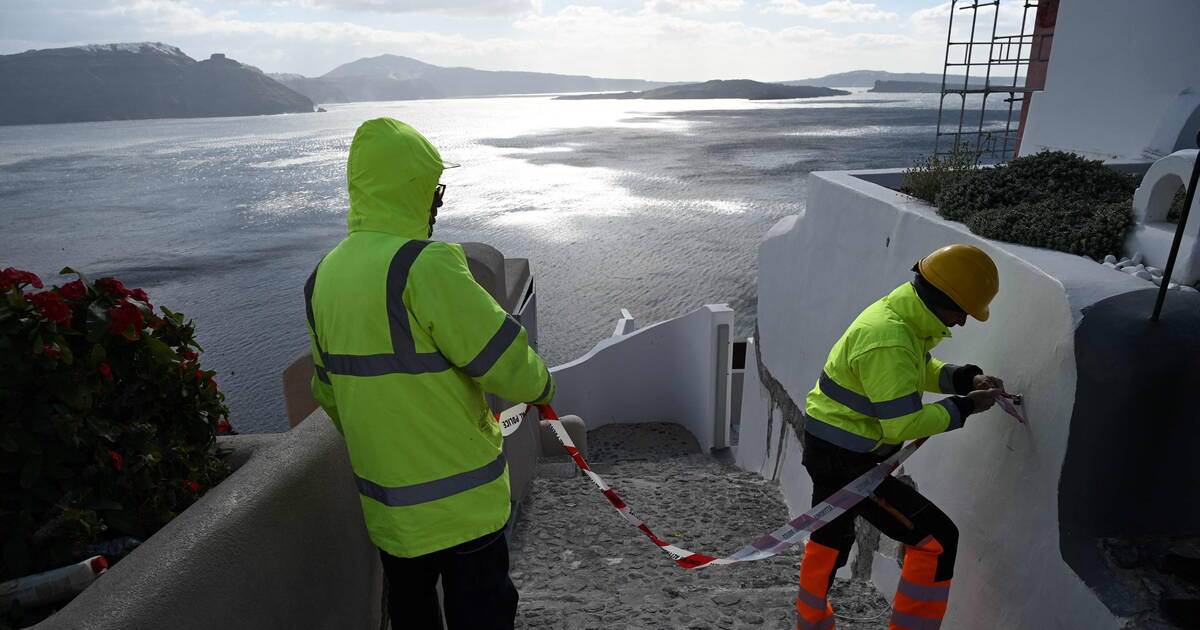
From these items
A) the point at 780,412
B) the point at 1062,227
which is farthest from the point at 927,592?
the point at 780,412

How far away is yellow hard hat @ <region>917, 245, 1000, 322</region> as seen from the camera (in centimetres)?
302

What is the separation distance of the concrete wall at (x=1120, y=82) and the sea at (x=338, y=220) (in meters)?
45.8

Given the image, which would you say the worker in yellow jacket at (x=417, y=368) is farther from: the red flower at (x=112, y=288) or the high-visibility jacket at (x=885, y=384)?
the high-visibility jacket at (x=885, y=384)

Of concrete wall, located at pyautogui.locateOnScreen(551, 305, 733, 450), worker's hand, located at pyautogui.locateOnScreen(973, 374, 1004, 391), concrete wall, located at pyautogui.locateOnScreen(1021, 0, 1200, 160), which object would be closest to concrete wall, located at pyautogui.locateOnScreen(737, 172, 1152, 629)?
worker's hand, located at pyautogui.locateOnScreen(973, 374, 1004, 391)

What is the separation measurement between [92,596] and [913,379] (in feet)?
9.82

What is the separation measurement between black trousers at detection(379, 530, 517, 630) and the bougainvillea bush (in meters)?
0.86

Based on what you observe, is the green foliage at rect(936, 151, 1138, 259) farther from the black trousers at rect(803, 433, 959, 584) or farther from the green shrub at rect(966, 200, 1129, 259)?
the black trousers at rect(803, 433, 959, 584)

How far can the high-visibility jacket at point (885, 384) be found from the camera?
297 centimetres

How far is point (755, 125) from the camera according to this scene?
194125 millimetres

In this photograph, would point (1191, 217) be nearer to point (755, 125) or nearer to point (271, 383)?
point (271, 383)

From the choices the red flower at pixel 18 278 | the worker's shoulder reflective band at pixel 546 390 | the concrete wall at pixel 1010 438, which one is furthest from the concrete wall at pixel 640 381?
the red flower at pixel 18 278

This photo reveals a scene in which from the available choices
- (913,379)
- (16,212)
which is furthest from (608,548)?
(16,212)

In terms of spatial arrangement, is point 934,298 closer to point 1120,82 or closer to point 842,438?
point 842,438

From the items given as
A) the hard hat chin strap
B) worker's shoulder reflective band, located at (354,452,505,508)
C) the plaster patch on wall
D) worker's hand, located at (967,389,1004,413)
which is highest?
A: the hard hat chin strap
